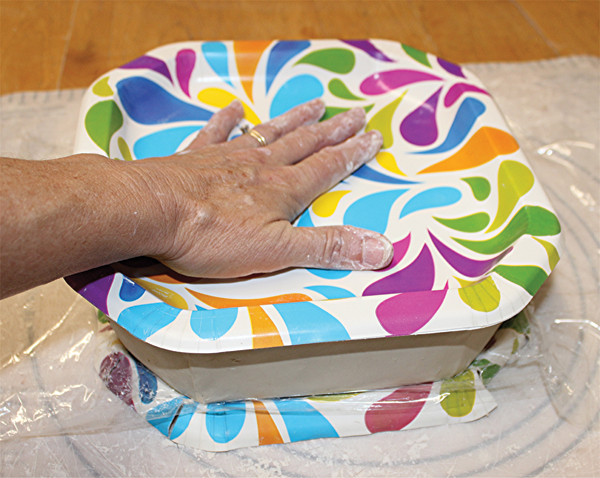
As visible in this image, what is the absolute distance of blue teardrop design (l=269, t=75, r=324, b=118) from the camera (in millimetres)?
1062

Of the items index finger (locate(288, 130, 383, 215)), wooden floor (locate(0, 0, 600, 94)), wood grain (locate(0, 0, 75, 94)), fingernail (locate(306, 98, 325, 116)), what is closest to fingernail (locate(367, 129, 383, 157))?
index finger (locate(288, 130, 383, 215))

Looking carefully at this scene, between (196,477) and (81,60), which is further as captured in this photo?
(81,60)

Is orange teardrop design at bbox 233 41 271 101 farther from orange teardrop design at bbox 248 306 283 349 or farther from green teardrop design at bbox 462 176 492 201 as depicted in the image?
orange teardrop design at bbox 248 306 283 349

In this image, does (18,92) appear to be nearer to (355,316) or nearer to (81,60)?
(81,60)

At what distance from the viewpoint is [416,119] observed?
1.03 metres

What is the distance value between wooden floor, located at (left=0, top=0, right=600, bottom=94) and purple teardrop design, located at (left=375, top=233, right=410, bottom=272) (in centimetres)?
84

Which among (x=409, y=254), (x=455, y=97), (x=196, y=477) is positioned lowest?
(x=196, y=477)

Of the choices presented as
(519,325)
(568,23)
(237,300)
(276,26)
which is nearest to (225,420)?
(237,300)

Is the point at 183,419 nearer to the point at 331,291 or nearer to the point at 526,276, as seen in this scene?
the point at 331,291

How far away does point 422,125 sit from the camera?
3.34 feet

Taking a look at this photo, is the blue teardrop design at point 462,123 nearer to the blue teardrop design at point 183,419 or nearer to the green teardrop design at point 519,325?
the green teardrop design at point 519,325

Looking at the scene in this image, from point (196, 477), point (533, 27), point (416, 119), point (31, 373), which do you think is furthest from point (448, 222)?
point (533, 27)

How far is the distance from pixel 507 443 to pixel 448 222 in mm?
345

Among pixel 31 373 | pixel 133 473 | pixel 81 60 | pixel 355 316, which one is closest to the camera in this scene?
pixel 355 316
